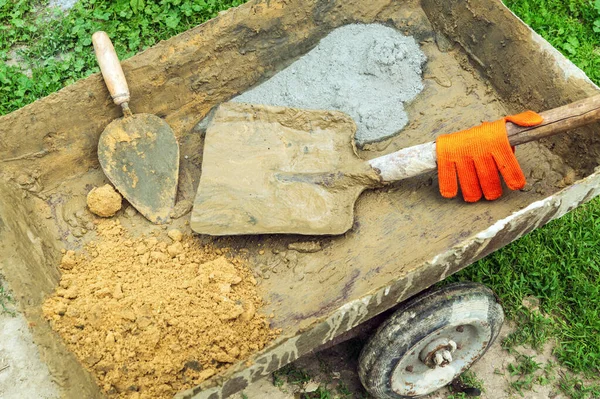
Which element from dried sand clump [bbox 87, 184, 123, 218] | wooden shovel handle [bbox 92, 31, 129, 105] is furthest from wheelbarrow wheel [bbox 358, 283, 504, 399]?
wooden shovel handle [bbox 92, 31, 129, 105]

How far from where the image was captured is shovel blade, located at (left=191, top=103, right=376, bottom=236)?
2.77 metres

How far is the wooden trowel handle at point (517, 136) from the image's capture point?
2.52m

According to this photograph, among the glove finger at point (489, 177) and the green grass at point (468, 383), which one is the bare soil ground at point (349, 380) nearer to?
the green grass at point (468, 383)

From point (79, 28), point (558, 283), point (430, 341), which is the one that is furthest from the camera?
point (79, 28)

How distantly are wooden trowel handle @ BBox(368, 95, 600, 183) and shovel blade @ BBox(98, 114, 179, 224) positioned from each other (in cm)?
105

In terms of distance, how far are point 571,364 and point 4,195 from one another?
3.02 m

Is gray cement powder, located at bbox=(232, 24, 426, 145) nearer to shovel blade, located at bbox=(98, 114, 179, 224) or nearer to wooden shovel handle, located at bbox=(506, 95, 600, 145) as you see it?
shovel blade, located at bbox=(98, 114, 179, 224)

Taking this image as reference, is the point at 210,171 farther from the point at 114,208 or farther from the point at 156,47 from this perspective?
the point at 156,47

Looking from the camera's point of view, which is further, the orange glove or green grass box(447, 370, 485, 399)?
green grass box(447, 370, 485, 399)

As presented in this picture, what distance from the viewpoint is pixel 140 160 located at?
3016 mm


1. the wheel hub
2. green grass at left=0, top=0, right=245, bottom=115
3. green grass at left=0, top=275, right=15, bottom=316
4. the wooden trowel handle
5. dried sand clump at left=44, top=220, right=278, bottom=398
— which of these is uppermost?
green grass at left=0, top=0, right=245, bottom=115

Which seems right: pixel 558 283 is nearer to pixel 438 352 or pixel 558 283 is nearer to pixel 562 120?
pixel 438 352

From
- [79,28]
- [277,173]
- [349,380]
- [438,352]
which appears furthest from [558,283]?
[79,28]

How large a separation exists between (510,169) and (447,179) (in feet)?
0.93
